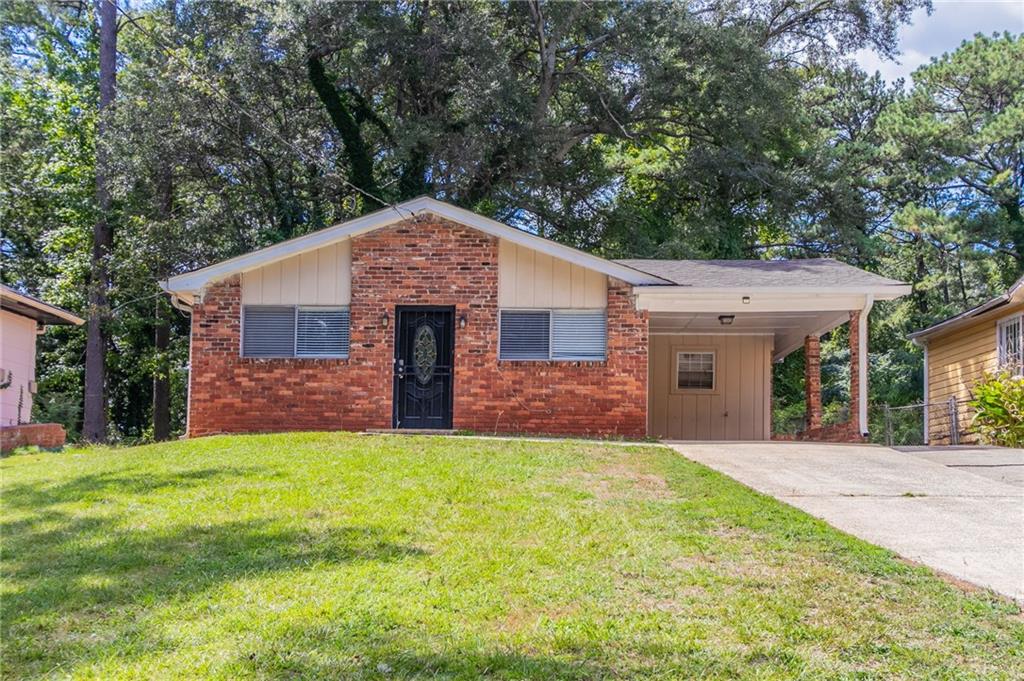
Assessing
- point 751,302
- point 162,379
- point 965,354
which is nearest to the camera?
point 751,302

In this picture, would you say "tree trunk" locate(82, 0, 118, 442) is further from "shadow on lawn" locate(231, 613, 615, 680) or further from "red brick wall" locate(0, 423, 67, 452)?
"shadow on lawn" locate(231, 613, 615, 680)

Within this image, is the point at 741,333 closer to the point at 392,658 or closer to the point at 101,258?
the point at 392,658

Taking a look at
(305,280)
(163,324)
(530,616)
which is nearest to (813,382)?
(305,280)

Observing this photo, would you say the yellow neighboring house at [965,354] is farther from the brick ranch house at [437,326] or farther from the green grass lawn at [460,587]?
the green grass lawn at [460,587]

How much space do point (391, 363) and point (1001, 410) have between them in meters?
9.63

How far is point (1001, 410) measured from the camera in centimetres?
1475

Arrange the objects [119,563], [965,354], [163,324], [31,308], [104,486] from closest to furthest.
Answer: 1. [119,563]
2. [104,486]
3. [31,308]
4. [965,354]
5. [163,324]

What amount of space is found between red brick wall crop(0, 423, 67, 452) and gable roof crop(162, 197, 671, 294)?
3105 millimetres

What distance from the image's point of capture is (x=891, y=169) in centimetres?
2619

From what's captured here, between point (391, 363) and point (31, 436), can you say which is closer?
point (391, 363)

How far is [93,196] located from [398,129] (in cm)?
801

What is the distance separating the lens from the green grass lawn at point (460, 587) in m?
4.27

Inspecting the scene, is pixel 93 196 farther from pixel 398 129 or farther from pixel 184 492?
pixel 184 492

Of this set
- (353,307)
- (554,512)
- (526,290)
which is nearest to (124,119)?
(353,307)
